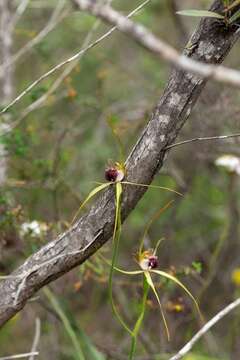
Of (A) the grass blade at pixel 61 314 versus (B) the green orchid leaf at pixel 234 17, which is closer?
(B) the green orchid leaf at pixel 234 17

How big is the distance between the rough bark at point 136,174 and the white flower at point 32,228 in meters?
0.48

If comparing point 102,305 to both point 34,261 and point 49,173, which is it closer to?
point 49,173

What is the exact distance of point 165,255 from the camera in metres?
3.12

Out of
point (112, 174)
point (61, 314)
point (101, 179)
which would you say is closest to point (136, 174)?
point (112, 174)

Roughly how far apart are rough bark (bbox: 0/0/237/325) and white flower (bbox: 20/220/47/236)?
0.48 metres

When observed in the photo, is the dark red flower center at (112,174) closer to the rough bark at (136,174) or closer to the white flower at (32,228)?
the rough bark at (136,174)

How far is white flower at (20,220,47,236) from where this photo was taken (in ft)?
6.61

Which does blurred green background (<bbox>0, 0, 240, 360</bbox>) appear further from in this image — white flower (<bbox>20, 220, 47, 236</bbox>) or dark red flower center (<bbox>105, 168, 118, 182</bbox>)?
dark red flower center (<bbox>105, 168, 118, 182</bbox>)

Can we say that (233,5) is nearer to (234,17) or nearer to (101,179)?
(234,17)

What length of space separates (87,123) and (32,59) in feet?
2.45

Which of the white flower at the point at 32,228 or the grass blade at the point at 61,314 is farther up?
the white flower at the point at 32,228

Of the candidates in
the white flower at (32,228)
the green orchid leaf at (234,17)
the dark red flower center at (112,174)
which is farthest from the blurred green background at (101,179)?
the green orchid leaf at (234,17)

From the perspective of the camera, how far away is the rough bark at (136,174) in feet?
4.36

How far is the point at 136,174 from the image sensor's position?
1.39 metres
